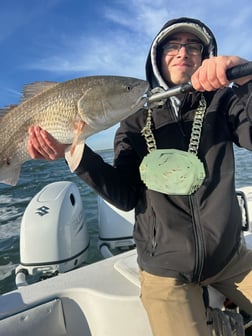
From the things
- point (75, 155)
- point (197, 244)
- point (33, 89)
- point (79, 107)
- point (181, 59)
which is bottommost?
point (197, 244)

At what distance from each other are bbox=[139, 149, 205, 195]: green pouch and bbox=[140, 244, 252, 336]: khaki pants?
57 cm

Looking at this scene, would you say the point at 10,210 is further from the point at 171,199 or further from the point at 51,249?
the point at 171,199

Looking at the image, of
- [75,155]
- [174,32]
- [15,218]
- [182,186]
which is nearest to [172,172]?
[182,186]

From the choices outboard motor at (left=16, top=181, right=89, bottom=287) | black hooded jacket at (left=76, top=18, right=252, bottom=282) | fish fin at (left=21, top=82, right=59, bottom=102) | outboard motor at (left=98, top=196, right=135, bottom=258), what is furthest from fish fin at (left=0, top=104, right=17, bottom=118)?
outboard motor at (left=98, top=196, right=135, bottom=258)

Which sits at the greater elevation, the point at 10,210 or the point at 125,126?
the point at 125,126

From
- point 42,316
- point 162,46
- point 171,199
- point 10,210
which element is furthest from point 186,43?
point 10,210

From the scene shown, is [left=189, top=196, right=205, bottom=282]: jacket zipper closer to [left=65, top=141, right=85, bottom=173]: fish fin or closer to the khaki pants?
the khaki pants

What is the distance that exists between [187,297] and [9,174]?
1400 mm

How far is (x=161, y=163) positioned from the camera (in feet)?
6.92

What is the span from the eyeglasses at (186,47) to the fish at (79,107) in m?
0.58

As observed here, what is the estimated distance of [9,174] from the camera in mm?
2141

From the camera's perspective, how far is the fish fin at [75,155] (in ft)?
6.32

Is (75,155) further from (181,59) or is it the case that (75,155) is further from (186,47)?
(186,47)

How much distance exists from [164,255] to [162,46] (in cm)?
155
